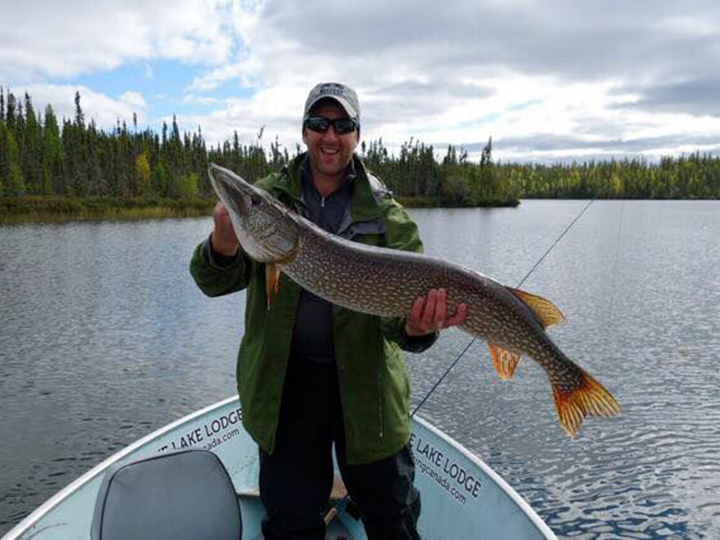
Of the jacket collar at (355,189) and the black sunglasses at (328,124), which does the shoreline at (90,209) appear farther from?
the black sunglasses at (328,124)

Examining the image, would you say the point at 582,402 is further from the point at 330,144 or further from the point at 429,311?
the point at 330,144

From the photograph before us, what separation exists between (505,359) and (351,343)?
2.73ft

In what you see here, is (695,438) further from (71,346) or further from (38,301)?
(38,301)

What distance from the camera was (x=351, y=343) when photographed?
8.09 feet

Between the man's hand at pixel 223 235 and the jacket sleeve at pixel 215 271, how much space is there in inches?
1.2

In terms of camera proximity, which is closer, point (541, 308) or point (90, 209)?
point (541, 308)

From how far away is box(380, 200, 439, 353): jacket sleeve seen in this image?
251 cm

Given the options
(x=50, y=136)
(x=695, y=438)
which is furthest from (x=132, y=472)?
(x=50, y=136)

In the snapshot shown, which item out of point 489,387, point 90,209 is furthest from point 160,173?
point 489,387

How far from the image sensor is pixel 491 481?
11.7ft

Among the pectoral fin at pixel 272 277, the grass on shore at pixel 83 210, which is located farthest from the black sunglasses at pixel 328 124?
the grass on shore at pixel 83 210

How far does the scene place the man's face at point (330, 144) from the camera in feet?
8.38

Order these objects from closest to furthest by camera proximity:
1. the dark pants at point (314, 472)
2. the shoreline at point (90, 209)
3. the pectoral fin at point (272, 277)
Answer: the pectoral fin at point (272, 277), the dark pants at point (314, 472), the shoreline at point (90, 209)

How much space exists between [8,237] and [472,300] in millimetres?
34489
